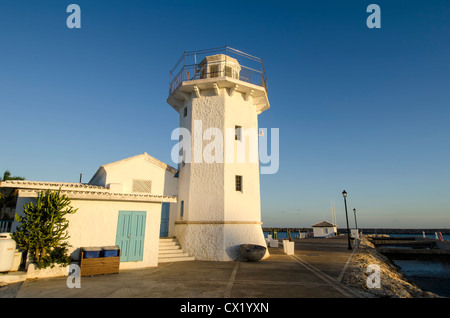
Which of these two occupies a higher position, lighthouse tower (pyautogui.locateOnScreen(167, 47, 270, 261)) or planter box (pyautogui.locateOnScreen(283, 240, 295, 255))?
lighthouse tower (pyautogui.locateOnScreen(167, 47, 270, 261))

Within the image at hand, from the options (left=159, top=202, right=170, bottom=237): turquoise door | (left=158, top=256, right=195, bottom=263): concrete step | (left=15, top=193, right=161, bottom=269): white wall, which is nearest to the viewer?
(left=15, top=193, right=161, bottom=269): white wall

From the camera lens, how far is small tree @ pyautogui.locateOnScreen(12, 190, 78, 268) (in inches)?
390

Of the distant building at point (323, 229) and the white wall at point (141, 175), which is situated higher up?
the white wall at point (141, 175)

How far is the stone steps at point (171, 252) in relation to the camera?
48.4ft

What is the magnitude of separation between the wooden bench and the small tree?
0.92 meters

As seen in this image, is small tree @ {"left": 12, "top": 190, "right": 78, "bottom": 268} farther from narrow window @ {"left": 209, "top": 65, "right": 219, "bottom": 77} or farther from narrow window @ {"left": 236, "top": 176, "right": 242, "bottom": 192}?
narrow window @ {"left": 209, "top": 65, "right": 219, "bottom": 77}

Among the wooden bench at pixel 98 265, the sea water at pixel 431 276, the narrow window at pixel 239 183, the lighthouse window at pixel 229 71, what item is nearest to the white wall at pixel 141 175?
the narrow window at pixel 239 183

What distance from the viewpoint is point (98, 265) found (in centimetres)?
1053

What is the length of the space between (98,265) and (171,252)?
5438 mm

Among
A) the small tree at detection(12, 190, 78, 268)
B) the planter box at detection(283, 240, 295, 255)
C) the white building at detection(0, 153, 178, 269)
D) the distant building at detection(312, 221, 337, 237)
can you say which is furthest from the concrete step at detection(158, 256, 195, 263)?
the distant building at detection(312, 221, 337, 237)

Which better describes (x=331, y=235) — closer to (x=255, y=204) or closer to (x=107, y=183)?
(x=255, y=204)

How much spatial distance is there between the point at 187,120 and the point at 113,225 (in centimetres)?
912

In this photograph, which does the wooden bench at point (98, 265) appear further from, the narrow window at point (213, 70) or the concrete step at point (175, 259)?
the narrow window at point (213, 70)

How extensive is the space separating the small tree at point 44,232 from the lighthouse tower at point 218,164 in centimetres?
738
